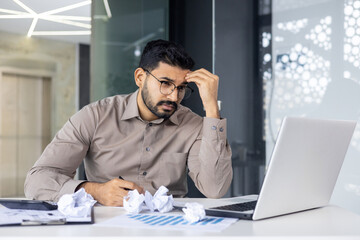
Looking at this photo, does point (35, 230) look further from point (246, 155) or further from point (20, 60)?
point (20, 60)

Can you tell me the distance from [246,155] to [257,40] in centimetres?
95

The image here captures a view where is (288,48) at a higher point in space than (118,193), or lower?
higher

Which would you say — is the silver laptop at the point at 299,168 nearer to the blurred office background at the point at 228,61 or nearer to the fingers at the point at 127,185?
the fingers at the point at 127,185

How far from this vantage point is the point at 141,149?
80.5 inches

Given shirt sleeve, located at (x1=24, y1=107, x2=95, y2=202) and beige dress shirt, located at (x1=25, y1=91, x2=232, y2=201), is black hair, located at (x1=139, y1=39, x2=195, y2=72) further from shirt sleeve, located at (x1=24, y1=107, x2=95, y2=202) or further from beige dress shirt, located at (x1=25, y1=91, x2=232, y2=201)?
shirt sleeve, located at (x1=24, y1=107, x2=95, y2=202)

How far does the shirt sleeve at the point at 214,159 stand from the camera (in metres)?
1.87

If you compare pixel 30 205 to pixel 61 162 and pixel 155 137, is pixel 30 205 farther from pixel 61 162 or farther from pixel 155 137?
pixel 155 137

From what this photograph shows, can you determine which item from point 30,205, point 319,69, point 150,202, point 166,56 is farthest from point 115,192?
point 319,69

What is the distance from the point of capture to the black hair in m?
2.03

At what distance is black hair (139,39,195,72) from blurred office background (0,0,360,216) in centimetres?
150

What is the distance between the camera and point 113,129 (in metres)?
2.06

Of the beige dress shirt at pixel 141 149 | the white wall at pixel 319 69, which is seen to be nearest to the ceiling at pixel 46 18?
the white wall at pixel 319 69

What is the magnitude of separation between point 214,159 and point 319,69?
66.6 inches

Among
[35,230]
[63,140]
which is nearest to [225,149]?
A: [63,140]
